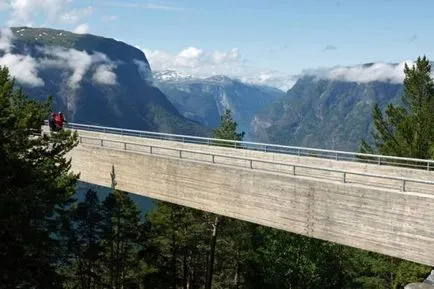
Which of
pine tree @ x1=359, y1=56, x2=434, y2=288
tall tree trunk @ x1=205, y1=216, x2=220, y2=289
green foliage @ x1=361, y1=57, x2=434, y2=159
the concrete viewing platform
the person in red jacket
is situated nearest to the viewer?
the concrete viewing platform

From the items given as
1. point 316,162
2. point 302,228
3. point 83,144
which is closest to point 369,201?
point 302,228

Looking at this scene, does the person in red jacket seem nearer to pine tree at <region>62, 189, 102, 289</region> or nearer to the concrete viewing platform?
the concrete viewing platform

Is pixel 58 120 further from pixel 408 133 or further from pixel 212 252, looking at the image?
pixel 408 133

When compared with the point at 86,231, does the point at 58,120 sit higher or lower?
higher

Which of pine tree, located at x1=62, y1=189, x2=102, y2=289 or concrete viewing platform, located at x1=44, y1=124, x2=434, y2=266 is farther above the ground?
concrete viewing platform, located at x1=44, y1=124, x2=434, y2=266

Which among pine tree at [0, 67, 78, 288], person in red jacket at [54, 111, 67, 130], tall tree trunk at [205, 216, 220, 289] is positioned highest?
person in red jacket at [54, 111, 67, 130]

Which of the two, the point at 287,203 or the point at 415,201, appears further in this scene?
the point at 287,203

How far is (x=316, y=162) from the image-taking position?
3153 cm

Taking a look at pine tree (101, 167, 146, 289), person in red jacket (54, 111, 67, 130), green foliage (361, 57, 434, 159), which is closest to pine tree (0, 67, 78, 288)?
person in red jacket (54, 111, 67, 130)

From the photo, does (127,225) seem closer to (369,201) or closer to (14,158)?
(14,158)

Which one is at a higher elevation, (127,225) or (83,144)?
(83,144)

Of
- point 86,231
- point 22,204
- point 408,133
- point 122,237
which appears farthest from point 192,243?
point 22,204

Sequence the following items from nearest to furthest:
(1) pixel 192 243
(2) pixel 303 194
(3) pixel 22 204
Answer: (3) pixel 22 204
(2) pixel 303 194
(1) pixel 192 243

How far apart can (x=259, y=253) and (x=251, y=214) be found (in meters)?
18.6
